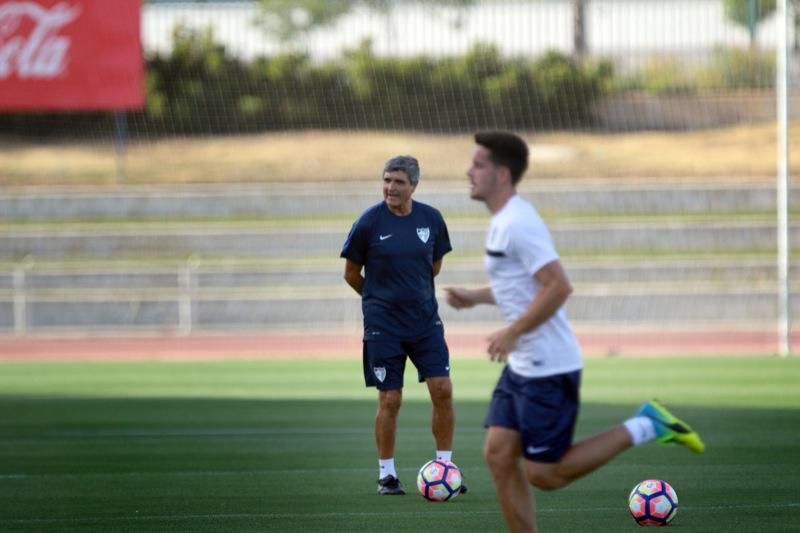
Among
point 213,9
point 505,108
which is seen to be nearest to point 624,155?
point 505,108

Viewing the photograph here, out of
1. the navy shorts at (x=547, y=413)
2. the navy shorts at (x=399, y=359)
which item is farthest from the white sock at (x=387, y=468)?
the navy shorts at (x=547, y=413)

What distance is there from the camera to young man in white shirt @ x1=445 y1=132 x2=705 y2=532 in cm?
707

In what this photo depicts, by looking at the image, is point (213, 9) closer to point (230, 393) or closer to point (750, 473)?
point (230, 393)

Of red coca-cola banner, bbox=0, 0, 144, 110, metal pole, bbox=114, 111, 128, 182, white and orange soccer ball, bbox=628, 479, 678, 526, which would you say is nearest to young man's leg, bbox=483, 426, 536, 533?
white and orange soccer ball, bbox=628, 479, 678, 526

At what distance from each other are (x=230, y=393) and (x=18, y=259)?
16680 mm

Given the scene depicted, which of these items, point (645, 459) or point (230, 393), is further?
A: point (230, 393)

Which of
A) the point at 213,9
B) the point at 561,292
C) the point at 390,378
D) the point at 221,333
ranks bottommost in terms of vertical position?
the point at 221,333

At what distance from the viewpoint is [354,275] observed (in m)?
10.9

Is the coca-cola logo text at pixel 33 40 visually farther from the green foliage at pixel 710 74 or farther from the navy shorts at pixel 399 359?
the navy shorts at pixel 399 359

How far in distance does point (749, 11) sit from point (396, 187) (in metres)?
31.2

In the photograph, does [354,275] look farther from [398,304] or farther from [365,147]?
[365,147]

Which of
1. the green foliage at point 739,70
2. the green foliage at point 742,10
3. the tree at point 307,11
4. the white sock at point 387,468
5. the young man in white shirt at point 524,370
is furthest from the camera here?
the tree at point 307,11

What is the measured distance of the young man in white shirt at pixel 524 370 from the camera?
707 centimetres

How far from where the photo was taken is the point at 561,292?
695cm
